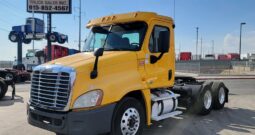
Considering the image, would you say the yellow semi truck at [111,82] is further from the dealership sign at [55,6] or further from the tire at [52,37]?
the dealership sign at [55,6]

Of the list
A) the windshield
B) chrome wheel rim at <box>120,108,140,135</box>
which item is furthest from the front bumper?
the windshield

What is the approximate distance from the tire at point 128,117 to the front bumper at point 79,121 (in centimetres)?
22

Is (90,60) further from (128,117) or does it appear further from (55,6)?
(55,6)

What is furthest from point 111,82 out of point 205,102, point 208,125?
point 205,102

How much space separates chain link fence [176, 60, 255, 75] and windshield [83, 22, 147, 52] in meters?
32.3

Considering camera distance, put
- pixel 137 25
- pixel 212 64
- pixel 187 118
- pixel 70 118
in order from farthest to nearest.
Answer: pixel 212 64 < pixel 187 118 < pixel 137 25 < pixel 70 118

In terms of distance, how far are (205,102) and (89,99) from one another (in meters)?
5.61

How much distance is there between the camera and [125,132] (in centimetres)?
634

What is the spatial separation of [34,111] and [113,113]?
5.27 ft

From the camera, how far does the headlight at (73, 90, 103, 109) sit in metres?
5.57

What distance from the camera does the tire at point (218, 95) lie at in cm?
1067

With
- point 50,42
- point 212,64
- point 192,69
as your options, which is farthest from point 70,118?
point 212,64

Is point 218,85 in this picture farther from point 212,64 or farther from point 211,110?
point 212,64

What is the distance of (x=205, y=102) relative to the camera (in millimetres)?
10148
